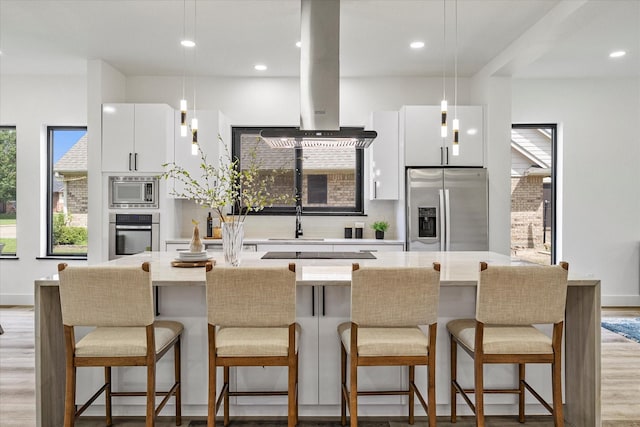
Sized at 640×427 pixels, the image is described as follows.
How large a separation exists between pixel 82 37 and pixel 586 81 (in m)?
5.77

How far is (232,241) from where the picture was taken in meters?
2.78

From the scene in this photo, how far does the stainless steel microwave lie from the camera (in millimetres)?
4852

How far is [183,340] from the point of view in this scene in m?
2.61

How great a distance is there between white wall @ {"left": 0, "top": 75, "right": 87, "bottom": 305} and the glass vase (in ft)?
12.6

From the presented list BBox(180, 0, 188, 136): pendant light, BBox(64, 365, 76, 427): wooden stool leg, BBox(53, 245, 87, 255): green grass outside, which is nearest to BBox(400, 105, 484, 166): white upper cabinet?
BBox(180, 0, 188, 136): pendant light

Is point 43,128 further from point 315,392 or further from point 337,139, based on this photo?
point 315,392

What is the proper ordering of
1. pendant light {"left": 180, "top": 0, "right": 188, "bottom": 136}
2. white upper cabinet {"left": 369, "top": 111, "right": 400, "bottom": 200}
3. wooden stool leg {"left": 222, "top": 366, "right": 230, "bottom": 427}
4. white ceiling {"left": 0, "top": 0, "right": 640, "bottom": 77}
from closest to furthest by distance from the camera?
1. wooden stool leg {"left": 222, "top": 366, "right": 230, "bottom": 427}
2. pendant light {"left": 180, "top": 0, "right": 188, "bottom": 136}
3. white ceiling {"left": 0, "top": 0, "right": 640, "bottom": 77}
4. white upper cabinet {"left": 369, "top": 111, "right": 400, "bottom": 200}

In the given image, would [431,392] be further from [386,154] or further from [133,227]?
[133,227]

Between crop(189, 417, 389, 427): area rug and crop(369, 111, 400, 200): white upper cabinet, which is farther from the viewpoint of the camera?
crop(369, 111, 400, 200): white upper cabinet

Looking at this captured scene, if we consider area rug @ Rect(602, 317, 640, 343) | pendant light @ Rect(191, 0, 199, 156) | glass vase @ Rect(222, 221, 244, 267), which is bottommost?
area rug @ Rect(602, 317, 640, 343)

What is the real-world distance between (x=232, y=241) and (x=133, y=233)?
2563mm

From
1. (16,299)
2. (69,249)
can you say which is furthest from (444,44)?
(16,299)

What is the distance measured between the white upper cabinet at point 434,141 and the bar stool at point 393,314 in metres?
2.97

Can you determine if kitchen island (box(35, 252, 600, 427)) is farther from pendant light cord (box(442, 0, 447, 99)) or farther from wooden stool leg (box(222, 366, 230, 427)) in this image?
pendant light cord (box(442, 0, 447, 99))
